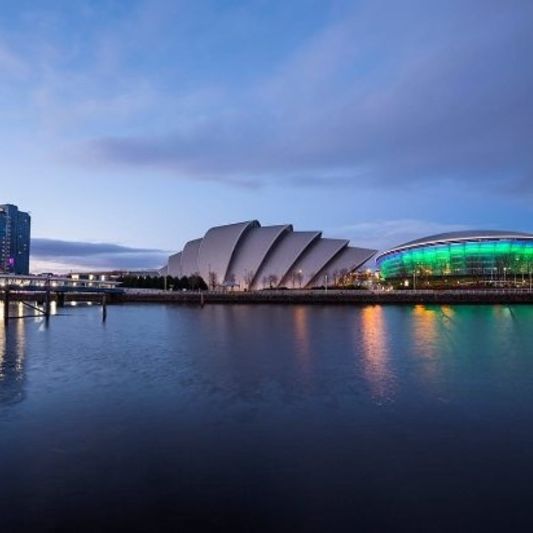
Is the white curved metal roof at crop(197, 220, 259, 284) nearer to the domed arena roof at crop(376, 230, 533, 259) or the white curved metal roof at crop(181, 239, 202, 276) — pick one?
the white curved metal roof at crop(181, 239, 202, 276)

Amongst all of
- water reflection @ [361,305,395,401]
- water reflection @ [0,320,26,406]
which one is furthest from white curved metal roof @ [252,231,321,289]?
water reflection @ [0,320,26,406]

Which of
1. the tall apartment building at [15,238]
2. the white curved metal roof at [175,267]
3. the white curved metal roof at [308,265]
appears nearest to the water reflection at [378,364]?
the white curved metal roof at [308,265]

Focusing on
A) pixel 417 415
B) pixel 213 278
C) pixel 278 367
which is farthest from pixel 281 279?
pixel 417 415

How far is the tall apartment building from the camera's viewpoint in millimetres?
146875

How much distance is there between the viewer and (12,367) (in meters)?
16.0

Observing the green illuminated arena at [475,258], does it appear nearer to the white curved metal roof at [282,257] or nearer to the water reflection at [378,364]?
the white curved metal roof at [282,257]

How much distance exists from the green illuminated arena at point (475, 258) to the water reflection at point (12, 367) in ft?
221

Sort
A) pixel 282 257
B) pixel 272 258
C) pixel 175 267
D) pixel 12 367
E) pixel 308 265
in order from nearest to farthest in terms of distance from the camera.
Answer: pixel 12 367
pixel 282 257
pixel 272 258
pixel 308 265
pixel 175 267

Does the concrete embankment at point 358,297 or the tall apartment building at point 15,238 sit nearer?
the concrete embankment at point 358,297

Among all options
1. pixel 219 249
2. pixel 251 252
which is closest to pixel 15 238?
pixel 219 249

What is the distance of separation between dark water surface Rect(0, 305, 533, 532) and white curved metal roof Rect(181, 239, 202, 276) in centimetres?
7076

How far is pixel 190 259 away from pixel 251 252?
12978 mm

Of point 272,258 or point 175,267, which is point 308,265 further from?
point 175,267

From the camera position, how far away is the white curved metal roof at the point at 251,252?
80.5 metres
